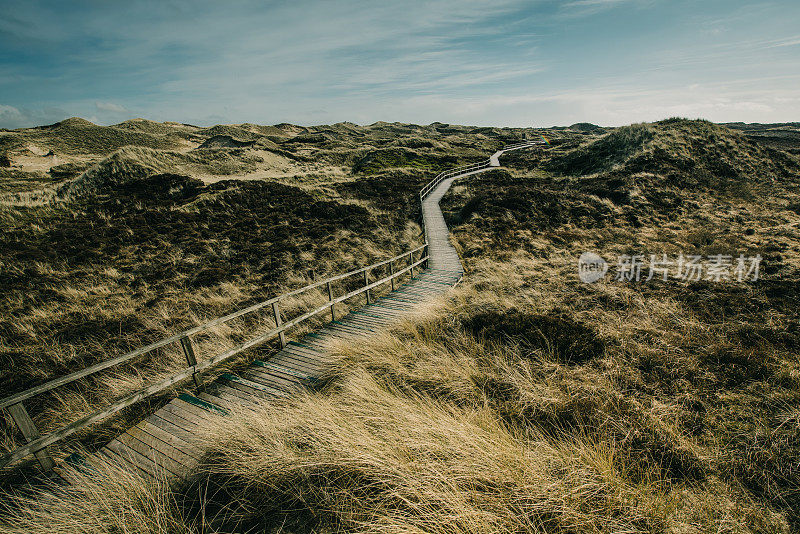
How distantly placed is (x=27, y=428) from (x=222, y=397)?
209 centimetres

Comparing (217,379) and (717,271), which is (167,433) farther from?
(717,271)

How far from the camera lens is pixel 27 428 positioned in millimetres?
3723

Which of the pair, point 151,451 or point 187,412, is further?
point 187,412

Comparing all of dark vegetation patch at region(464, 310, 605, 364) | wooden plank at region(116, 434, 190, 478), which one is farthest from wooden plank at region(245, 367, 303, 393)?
dark vegetation patch at region(464, 310, 605, 364)

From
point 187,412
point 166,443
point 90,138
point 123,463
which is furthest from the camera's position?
point 90,138

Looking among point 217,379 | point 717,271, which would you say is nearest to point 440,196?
point 717,271

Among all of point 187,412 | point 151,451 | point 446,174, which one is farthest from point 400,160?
point 151,451

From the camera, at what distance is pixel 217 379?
5.79 metres

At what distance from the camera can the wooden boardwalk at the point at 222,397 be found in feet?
12.8

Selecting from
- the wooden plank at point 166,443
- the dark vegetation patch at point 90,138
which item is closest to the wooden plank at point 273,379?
the wooden plank at point 166,443

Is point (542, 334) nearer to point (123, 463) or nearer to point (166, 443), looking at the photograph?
point (166, 443)

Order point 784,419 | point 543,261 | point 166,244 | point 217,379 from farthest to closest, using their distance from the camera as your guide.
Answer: point 166,244 → point 543,261 → point 217,379 → point 784,419

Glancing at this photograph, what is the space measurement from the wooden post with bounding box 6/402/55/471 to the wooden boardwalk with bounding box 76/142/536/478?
52 cm

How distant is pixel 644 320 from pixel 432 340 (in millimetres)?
5381
